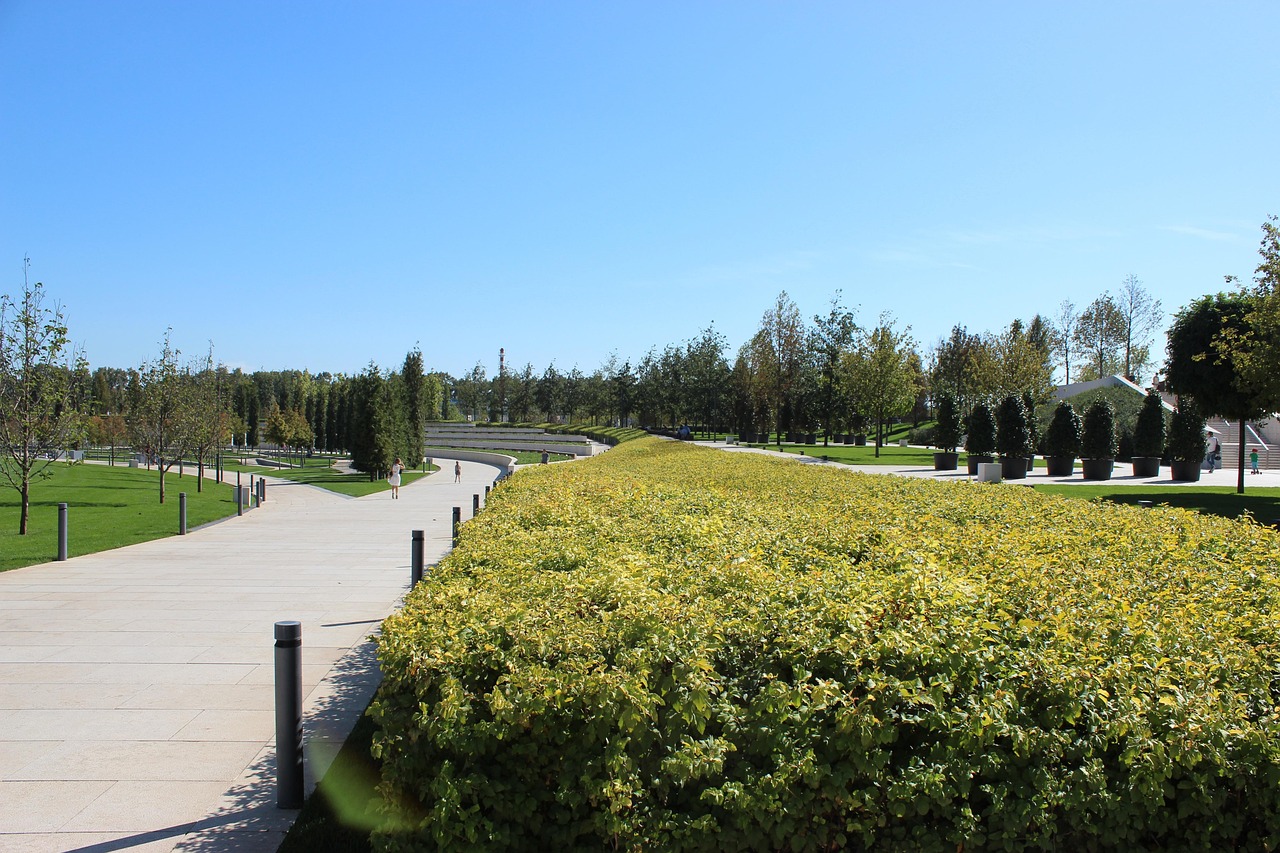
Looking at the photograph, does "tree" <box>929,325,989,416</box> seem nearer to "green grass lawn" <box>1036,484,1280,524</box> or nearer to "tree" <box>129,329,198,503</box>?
"green grass lawn" <box>1036,484,1280,524</box>

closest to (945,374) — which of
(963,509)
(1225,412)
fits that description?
(1225,412)

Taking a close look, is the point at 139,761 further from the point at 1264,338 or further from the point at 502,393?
the point at 502,393

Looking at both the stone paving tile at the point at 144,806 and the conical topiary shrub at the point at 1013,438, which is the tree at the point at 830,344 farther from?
the stone paving tile at the point at 144,806

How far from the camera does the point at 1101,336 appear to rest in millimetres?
70250

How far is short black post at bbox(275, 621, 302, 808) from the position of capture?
4.14 metres

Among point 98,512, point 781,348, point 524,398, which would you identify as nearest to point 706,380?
point 781,348

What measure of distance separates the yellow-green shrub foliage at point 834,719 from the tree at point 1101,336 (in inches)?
2998

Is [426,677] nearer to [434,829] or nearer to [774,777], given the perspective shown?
[434,829]

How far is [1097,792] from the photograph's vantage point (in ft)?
8.24

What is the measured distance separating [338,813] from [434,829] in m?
1.80

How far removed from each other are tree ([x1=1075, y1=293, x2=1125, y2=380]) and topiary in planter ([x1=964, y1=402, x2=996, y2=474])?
153 ft

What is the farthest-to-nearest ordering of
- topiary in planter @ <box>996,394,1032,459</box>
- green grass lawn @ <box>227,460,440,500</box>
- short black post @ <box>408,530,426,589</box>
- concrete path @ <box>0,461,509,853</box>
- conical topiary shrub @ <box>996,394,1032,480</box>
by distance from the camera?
green grass lawn @ <box>227,460,440,500</box> → topiary in planter @ <box>996,394,1032,459</box> → conical topiary shrub @ <box>996,394,1032,480</box> → short black post @ <box>408,530,426,589</box> → concrete path @ <box>0,461,509,853</box>

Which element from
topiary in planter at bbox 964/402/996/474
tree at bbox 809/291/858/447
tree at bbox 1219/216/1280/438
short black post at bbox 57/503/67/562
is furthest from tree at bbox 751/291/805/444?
short black post at bbox 57/503/67/562

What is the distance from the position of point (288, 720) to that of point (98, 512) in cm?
1767
